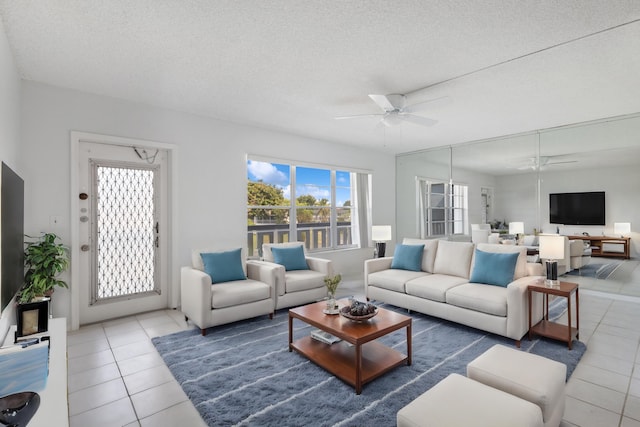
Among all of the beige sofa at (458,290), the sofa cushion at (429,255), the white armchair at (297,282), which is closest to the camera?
the beige sofa at (458,290)

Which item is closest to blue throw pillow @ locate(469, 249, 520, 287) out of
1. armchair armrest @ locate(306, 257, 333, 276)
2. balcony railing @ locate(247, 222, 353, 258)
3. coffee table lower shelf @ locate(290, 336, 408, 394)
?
coffee table lower shelf @ locate(290, 336, 408, 394)

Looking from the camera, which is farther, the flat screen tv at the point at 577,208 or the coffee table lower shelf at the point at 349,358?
the flat screen tv at the point at 577,208

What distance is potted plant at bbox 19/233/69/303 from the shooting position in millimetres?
2932

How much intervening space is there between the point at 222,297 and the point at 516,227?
5.06 metres

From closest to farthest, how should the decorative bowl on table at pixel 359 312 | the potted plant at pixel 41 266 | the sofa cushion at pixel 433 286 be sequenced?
the decorative bowl on table at pixel 359 312 < the potted plant at pixel 41 266 < the sofa cushion at pixel 433 286

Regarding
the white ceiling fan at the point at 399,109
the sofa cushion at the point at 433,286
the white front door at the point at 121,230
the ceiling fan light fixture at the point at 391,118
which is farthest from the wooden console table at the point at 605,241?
the white front door at the point at 121,230

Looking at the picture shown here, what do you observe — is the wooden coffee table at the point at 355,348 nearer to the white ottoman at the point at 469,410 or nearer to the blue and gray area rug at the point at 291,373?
the blue and gray area rug at the point at 291,373

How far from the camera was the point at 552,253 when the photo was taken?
3256 mm

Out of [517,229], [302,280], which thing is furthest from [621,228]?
[302,280]

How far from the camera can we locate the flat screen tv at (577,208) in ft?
16.0

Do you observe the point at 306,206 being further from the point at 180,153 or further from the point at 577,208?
the point at 577,208

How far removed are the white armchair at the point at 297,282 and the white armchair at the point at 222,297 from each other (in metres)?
0.12

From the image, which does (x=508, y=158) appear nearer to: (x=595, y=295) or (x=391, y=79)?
(x=595, y=295)

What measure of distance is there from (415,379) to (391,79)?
9.33 ft
